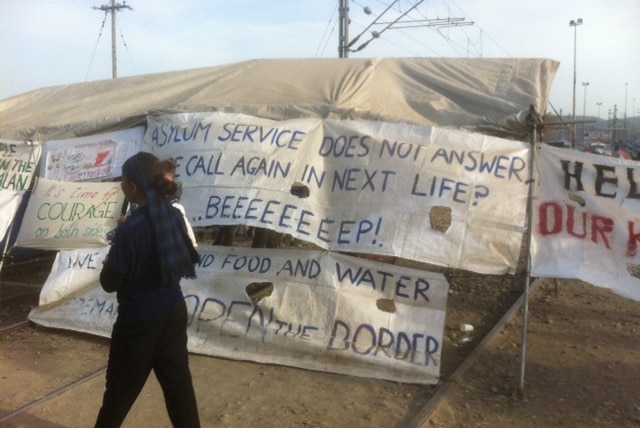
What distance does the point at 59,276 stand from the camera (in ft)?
19.5

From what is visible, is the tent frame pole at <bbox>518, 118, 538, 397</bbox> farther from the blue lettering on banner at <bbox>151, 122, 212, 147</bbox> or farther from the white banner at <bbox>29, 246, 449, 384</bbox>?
the blue lettering on banner at <bbox>151, 122, 212, 147</bbox>

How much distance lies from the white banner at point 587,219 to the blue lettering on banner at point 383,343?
1.06 m

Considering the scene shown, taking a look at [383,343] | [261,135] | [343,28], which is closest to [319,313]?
[383,343]

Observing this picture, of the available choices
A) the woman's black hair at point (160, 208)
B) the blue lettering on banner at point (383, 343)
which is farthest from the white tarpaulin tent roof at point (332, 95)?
the woman's black hair at point (160, 208)

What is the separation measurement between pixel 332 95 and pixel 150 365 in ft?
10.6

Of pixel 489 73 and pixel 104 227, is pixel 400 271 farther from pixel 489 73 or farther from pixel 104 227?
pixel 104 227

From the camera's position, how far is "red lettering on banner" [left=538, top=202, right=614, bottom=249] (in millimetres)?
4230

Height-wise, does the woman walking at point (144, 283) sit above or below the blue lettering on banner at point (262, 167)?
below

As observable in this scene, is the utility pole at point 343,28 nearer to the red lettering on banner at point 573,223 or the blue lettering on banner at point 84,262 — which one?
the blue lettering on banner at point 84,262

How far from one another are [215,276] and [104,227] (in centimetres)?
147

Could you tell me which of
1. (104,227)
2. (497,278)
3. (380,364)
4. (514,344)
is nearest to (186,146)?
(104,227)

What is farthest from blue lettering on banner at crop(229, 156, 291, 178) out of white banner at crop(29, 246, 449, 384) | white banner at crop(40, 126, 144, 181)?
white banner at crop(40, 126, 144, 181)

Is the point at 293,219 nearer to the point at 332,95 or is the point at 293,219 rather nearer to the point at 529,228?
the point at 332,95

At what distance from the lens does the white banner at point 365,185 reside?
4.48 m
